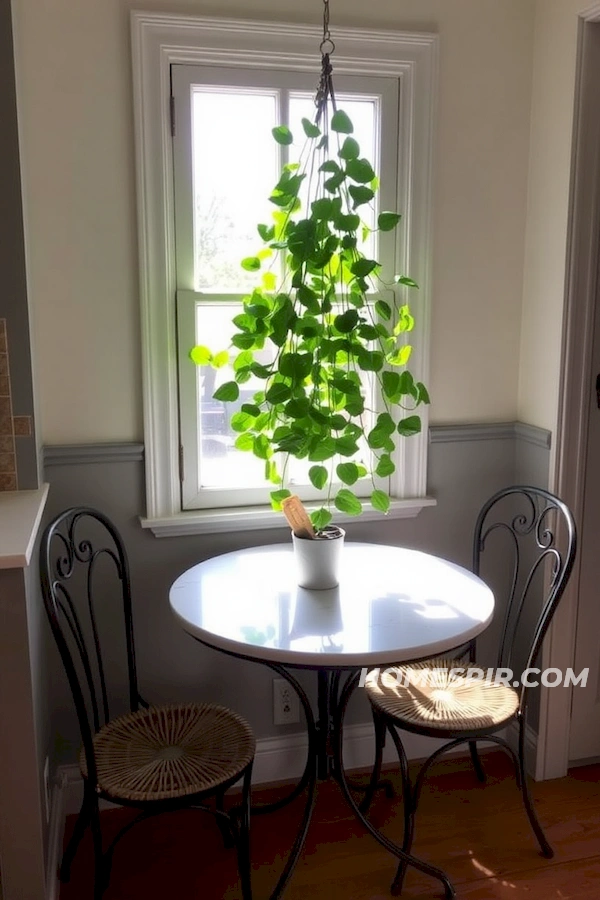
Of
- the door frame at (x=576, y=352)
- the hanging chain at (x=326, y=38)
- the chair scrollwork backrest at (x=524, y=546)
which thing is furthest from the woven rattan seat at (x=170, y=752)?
the hanging chain at (x=326, y=38)

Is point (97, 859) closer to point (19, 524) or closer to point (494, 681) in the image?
point (19, 524)

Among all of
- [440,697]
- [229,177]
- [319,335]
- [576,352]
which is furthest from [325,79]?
[440,697]

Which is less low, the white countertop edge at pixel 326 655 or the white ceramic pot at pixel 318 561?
the white ceramic pot at pixel 318 561

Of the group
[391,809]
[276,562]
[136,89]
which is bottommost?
[391,809]

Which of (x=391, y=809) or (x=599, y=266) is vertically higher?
(x=599, y=266)

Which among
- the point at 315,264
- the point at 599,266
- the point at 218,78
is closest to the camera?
the point at 315,264

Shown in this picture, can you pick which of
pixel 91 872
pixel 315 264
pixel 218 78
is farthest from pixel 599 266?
pixel 91 872

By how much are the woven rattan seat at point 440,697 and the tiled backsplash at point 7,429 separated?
1.04 meters

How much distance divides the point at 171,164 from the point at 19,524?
1.01 metres

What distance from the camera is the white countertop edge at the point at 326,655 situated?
1.54 meters

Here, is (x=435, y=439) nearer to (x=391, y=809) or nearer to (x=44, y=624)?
(x=391, y=809)

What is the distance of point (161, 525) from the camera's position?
2.14 meters

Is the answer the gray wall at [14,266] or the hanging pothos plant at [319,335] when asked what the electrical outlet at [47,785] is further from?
the hanging pothos plant at [319,335]

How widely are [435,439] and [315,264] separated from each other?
726mm
